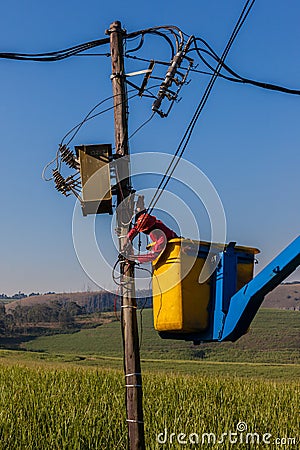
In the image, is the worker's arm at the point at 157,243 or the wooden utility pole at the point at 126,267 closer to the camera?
the wooden utility pole at the point at 126,267

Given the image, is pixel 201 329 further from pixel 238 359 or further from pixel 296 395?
pixel 238 359

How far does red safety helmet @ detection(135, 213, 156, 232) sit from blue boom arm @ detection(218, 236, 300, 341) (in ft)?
3.54

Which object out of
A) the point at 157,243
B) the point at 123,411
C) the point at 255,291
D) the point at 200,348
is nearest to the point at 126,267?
the point at 157,243

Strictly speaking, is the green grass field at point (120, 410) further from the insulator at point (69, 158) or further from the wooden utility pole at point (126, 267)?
the insulator at point (69, 158)

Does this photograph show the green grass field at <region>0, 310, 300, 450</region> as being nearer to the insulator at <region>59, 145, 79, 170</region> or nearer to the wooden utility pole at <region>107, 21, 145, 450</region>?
the wooden utility pole at <region>107, 21, 145, 450</region>

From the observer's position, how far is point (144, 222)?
6.45m

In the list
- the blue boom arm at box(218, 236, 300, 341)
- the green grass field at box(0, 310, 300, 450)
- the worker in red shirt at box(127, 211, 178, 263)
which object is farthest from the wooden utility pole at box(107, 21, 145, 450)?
the green grass field at box(0, 310, 300, 450)

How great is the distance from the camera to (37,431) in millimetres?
9367

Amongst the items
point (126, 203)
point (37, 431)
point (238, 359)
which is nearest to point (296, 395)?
point (37, 431)

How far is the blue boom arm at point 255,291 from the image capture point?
6.11 m

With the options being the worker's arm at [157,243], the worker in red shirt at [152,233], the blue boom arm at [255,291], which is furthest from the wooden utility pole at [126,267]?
the blue boom arm at [255,291]

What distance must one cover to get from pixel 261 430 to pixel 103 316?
48.0 m

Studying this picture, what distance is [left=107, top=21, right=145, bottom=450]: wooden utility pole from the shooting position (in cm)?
628

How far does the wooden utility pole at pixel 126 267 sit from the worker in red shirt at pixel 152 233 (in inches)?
3.7
